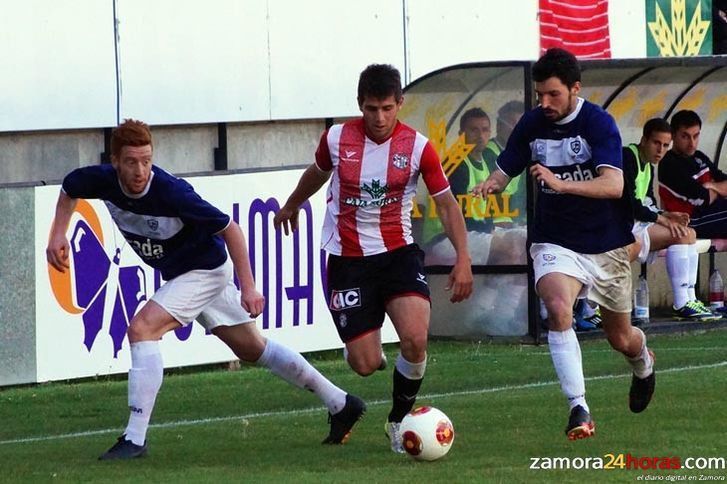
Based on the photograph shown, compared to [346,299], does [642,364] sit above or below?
below

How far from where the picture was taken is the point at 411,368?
923 centimetres

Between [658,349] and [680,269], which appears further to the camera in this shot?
[680,269]

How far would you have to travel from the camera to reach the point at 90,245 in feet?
41.3

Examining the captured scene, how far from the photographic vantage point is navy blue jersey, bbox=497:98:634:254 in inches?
359

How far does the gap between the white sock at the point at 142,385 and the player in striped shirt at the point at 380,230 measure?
100 centimetres

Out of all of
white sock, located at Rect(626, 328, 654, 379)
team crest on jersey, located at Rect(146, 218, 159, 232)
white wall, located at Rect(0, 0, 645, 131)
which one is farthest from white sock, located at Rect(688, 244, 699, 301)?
team crest on jersey, located at Rect(146, 218, 159, 232)

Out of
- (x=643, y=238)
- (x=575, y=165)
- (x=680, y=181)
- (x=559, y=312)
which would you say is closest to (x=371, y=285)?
(x=559, y=312)

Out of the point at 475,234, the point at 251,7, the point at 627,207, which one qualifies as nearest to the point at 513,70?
the point at 475,234

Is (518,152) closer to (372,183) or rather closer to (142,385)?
(372,183)

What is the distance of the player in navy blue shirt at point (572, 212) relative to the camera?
9.02 meters

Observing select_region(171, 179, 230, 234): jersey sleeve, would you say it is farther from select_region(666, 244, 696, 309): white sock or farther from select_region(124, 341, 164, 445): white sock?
select_region(666, 244, 696, 309): white sock

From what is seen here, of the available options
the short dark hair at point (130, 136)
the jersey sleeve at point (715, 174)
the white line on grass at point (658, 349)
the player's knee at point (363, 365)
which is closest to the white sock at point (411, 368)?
the player's knee at point (363, 365)

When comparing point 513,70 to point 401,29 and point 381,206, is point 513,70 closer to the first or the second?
point 401,29

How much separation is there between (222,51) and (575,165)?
698 centimetres
